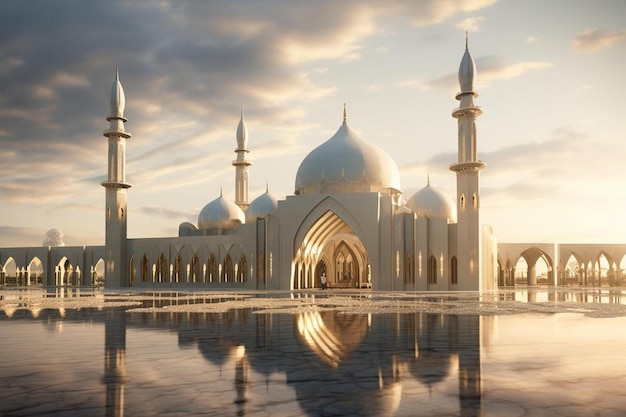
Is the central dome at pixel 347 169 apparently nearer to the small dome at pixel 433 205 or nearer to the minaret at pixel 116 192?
the small dome at pixel 433 205

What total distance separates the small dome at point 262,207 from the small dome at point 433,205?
1017 centimetres

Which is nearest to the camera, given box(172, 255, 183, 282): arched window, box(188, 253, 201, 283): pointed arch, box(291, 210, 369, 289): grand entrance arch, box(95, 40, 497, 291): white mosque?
box(95, 40, 497, 291): white mosque

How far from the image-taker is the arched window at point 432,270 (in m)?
36.2

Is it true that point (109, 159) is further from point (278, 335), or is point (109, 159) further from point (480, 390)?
point (480, 390)

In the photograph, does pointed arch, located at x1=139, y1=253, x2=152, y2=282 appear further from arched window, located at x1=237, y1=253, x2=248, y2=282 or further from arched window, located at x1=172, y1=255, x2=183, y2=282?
arched window, located at x1=237, y1=253, x2=248, y2=282

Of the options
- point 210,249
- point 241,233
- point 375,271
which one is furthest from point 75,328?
point 210,249

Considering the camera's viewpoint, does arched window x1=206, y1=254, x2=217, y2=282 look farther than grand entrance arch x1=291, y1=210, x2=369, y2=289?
Yes

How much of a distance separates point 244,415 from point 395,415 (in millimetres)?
1033

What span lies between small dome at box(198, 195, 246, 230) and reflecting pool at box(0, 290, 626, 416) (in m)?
38.9

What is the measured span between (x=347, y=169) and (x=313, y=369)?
110 feet

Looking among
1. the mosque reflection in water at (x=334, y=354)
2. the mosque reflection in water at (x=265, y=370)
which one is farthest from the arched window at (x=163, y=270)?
the mosque reflection in water at (x=265, y=370)

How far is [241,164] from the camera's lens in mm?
51750

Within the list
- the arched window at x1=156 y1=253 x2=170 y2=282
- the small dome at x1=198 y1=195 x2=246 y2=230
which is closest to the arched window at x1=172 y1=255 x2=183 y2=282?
the arched window at x1=156 y1=253 x2=170 y2=282

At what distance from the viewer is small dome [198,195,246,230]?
166 ft
